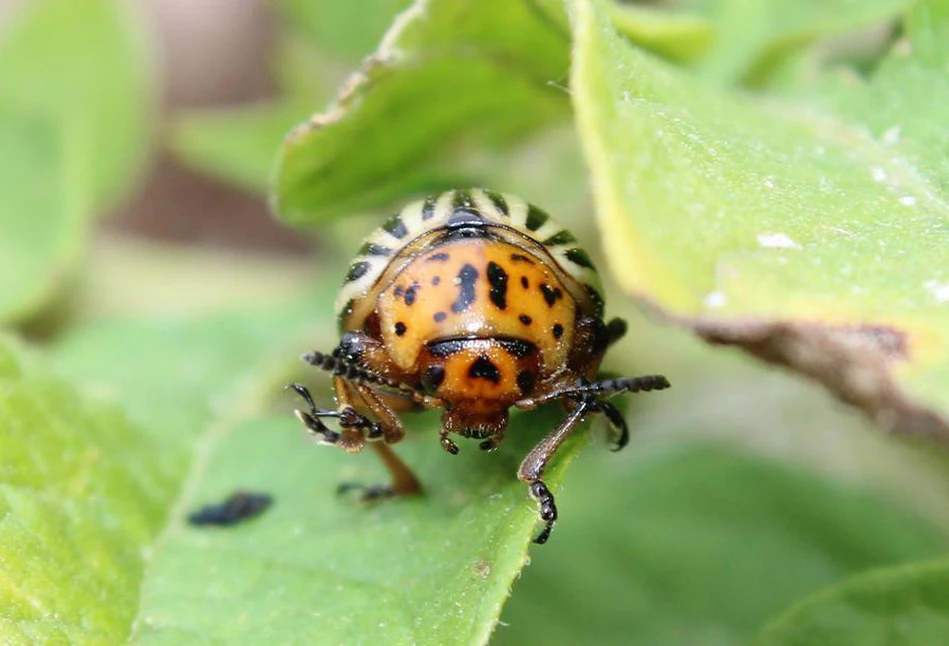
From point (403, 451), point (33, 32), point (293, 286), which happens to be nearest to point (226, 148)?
point (293, 286)

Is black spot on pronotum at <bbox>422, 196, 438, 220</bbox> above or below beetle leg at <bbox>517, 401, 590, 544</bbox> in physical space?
above

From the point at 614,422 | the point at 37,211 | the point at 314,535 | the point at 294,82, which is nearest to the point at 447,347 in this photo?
the point at 614,422

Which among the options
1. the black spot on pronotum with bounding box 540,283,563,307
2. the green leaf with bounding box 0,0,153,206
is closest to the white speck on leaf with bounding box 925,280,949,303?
the black spot on pronotum with bounding box 540,283,563,307

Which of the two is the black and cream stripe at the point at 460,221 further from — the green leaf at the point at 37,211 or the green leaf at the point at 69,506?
the green leaf at the point at 37,211

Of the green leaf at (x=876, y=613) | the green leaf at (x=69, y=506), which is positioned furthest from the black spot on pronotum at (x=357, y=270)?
the green leaf at (x=876, y=613)

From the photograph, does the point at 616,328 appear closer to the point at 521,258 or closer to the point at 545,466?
the point at 521,258

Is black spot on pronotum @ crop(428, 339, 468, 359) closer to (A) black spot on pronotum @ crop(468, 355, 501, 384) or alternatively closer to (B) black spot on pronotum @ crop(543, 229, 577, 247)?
(A) black spot on pronotum @ crop(468, 355, 501, 384)
